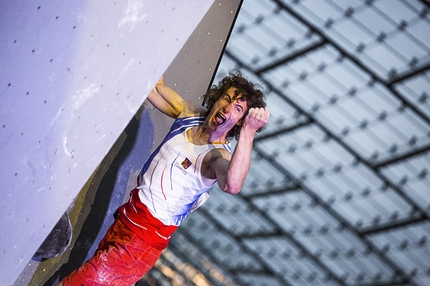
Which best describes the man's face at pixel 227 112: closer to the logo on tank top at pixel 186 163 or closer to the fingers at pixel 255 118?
the logo on tank top at pixel 186 163

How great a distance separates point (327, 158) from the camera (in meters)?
7.87

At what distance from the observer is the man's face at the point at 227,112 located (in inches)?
102

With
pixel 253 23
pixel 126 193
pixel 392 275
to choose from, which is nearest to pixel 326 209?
pixel 392 275

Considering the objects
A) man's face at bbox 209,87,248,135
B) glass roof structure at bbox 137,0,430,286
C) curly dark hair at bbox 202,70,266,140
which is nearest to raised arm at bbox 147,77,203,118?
curly dark hair at bbox 202,70,266,140

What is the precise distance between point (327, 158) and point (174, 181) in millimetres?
5589

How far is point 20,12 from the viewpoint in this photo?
54.5 inches

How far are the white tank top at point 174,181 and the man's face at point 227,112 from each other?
10 centimetres

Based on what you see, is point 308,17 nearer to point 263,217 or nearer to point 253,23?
point 253,23

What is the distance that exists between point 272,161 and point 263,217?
153cm

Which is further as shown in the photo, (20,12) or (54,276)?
(54,276)

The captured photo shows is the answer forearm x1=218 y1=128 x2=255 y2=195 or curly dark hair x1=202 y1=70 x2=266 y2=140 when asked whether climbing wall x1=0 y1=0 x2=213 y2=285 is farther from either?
curly dark hair x1=202 y1=70 x2=266 y2=140

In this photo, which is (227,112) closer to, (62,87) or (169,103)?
(169,103)

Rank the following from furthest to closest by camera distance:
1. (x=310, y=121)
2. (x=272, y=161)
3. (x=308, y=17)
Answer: (x=272, y=161) → (x=310, y=121) → (x=308, y=17)

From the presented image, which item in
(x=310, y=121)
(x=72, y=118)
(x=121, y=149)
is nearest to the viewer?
(x=72, y=118)
